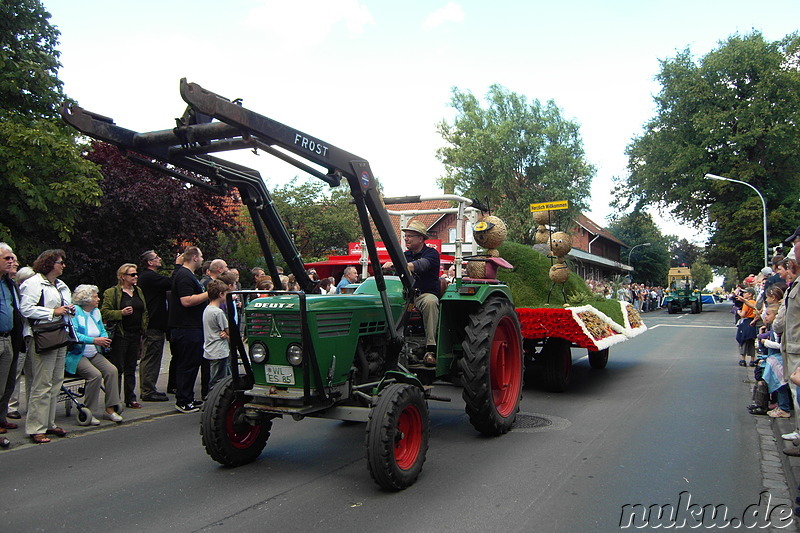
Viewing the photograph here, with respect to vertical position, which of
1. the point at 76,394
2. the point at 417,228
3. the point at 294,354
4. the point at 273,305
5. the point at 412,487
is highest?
the point at 417,228

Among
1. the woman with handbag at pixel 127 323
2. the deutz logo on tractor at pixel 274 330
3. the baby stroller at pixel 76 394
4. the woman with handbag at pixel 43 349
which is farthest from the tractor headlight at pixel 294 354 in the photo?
the woman with handbag at pixel 127 323

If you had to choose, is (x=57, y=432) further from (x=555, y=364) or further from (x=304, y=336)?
(x=555, y=364)

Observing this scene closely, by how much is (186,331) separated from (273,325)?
339 centimetres

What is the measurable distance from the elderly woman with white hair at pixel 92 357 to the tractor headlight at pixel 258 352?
2983mm

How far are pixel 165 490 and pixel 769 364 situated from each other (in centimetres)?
645

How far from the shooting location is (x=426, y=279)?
6.15 metres

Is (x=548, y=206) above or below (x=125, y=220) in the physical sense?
below

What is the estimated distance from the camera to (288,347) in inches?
181

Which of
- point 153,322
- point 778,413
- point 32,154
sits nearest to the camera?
point 778,413

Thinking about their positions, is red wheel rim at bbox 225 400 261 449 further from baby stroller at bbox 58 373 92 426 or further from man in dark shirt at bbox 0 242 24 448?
baby stroller at bbox 58 373 92 426

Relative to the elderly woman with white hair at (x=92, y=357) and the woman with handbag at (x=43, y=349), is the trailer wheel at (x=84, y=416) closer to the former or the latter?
the elderly woman with white hair at (x=92, y=357)

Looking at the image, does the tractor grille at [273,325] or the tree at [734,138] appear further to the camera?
the tree at [734,138]

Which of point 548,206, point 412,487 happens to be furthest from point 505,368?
point 548,206

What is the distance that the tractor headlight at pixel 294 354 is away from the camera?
14.9ft
